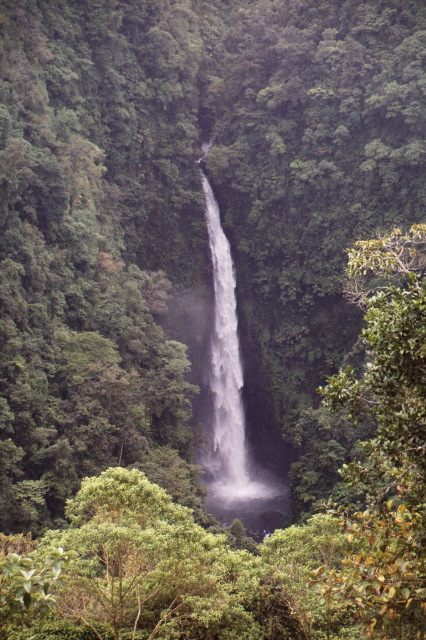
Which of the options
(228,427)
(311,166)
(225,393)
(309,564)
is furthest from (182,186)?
(309,564)

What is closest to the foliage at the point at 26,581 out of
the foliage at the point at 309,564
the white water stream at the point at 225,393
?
the foliage at the point at 309,564

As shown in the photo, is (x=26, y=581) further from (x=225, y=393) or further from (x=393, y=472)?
(x=225, y=393)

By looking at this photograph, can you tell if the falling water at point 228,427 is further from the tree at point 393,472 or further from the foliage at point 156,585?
the tree at point 393,472

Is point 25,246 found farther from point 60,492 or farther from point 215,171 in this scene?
point 215,171

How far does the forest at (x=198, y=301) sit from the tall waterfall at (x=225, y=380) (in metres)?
0.47

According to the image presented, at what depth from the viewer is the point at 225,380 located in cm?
1888

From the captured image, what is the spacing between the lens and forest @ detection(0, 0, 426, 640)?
225 inches

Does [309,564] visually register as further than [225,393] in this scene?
No

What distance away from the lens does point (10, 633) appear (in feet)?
18.7

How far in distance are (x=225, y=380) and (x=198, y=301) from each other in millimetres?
2929

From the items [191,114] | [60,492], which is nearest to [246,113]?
[191,114]

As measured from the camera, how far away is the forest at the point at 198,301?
5.72 metres

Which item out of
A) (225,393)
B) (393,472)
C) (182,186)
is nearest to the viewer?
(393,472)

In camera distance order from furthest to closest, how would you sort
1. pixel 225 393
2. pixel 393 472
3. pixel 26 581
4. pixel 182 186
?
pixel 182 186, pixel 225 393, pixel 393 472, pixel 26 581
